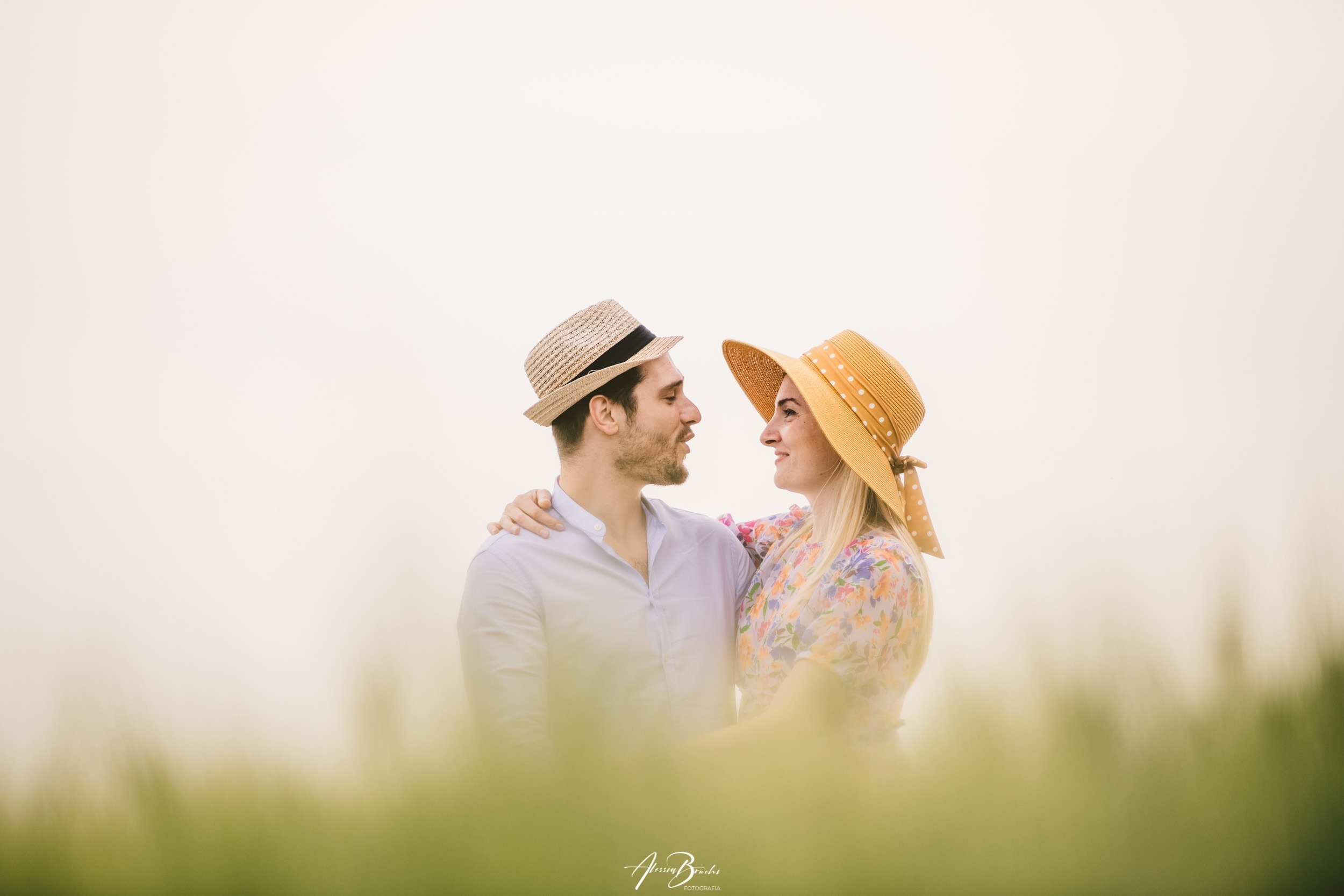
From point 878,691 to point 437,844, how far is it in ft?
6.06

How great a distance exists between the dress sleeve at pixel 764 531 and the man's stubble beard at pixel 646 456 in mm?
378

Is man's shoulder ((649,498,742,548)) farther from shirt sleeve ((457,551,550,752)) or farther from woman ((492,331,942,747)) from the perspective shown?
shirt sleeve ((457,551,550,752))

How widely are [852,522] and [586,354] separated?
39.6 inches

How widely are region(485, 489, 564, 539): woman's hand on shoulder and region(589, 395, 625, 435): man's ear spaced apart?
28 cm

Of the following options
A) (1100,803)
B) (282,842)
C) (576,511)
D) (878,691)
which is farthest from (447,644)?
(576,511)

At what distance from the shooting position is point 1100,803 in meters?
0.72

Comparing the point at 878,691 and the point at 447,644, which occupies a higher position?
the point at 447,644

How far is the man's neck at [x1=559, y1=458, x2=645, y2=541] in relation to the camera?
290 centimetres

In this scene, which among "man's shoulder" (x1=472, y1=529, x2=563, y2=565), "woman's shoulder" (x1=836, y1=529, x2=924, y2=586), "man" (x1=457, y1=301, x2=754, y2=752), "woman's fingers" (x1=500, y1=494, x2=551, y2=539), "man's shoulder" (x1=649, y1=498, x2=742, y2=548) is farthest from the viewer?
"man's shoulder" (x1=649, y1=498, x2=742, y2=548)

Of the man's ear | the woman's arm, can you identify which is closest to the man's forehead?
the man's ear

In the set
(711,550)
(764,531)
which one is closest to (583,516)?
(711,550)

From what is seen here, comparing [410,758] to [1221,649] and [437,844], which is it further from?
[1221,649]

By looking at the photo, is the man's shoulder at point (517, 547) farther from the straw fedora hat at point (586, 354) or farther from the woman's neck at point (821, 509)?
the woman's neck at point (821, 509)

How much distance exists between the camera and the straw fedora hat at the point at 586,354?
9.48ft
